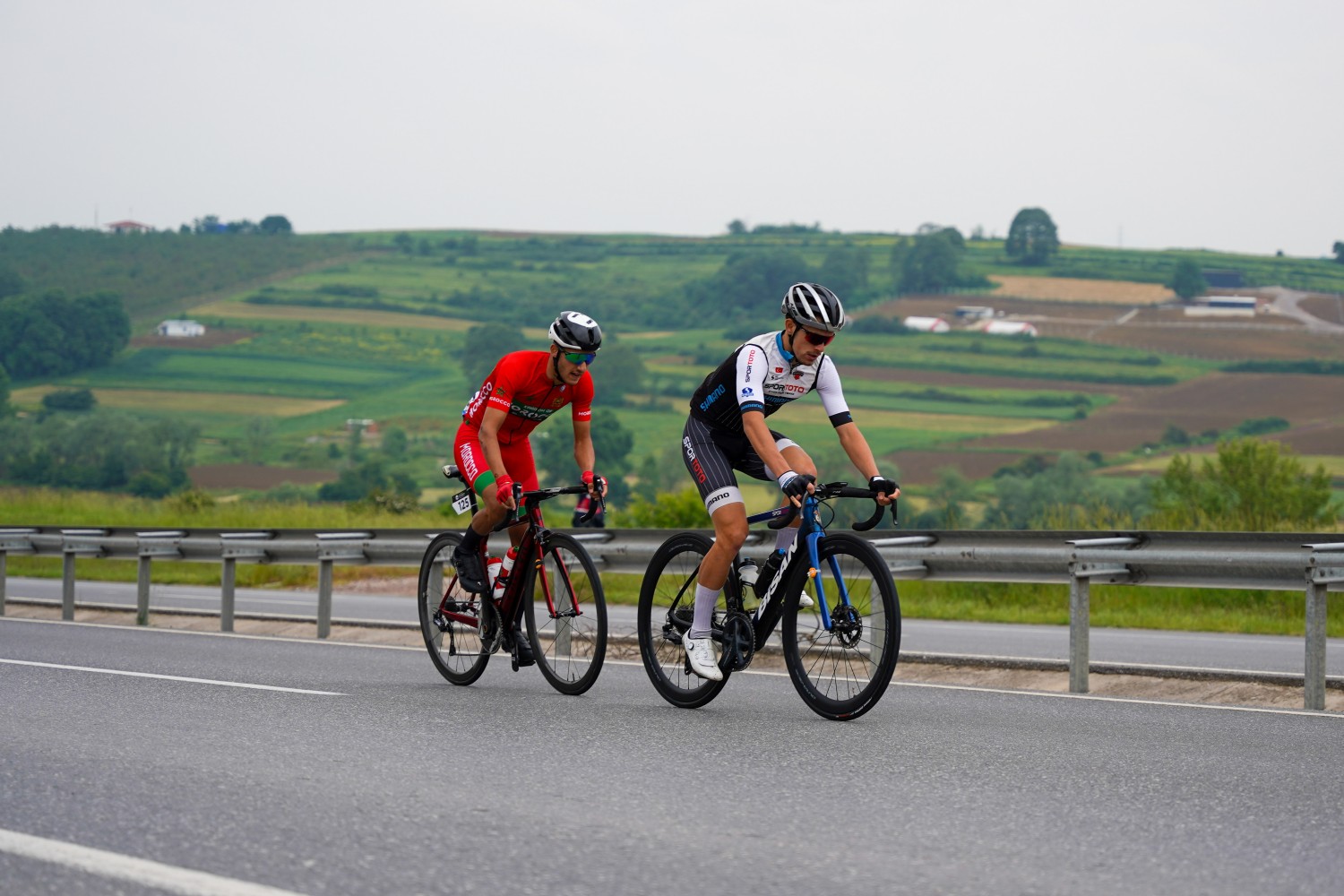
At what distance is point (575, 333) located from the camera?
8.51 m

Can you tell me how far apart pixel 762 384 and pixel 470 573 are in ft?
7.93

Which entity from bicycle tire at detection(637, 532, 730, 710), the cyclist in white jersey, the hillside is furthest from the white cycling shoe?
the hillside

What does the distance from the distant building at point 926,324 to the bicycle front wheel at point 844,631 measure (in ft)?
436

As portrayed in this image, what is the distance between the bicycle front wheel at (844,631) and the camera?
7.21m

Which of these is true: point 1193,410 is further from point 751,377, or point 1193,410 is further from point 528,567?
point 751,377

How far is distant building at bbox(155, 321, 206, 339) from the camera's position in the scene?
139 meters

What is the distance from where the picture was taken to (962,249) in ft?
554

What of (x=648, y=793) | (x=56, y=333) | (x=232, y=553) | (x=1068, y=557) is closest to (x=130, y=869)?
(x=648, y=793)

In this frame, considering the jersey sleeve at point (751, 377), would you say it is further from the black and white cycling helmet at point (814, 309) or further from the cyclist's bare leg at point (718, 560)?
the cyclist's bare leg at point (718, 560)

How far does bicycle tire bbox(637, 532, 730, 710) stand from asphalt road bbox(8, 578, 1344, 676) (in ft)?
9.29

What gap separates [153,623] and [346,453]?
87336mm

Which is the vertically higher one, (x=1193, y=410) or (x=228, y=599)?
(x=1193, y=410)

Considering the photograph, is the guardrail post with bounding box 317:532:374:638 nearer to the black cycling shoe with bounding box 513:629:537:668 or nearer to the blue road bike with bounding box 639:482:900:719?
the black cycling shoe with bounding box 513:629:537:668

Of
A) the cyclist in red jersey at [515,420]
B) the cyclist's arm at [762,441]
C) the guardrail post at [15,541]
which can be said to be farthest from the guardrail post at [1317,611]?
the guardrail post at [15,541]
